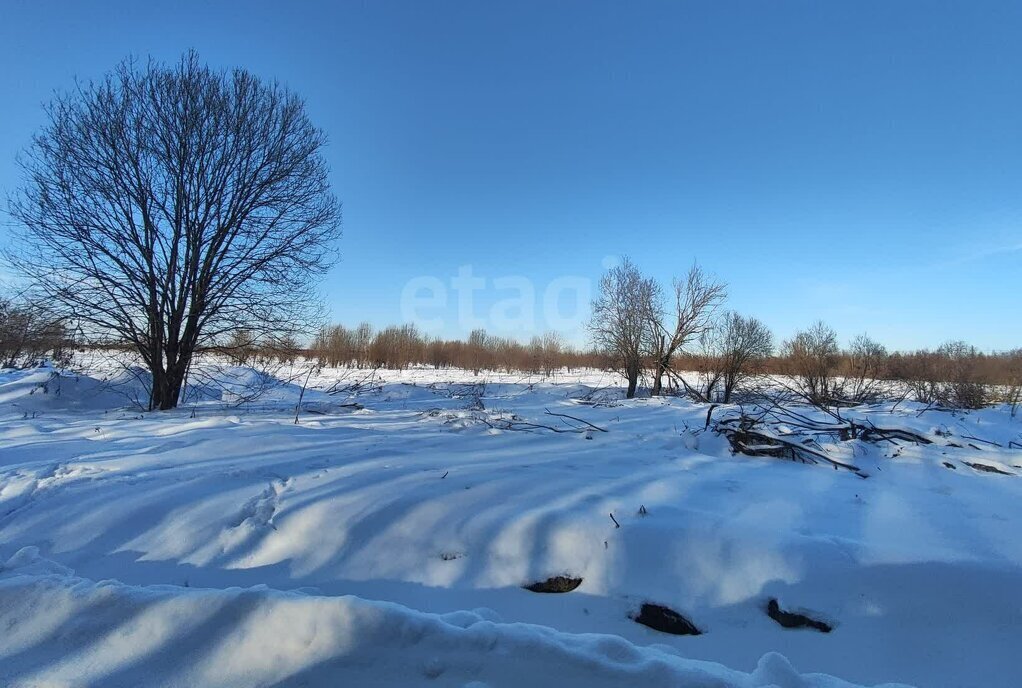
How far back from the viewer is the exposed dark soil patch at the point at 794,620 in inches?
65.7

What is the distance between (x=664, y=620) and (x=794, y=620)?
0.49 metres

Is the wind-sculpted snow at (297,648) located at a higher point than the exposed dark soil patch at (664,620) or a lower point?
higher

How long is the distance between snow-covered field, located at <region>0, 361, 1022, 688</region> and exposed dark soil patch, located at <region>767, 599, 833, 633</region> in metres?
0.03

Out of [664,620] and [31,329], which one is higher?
[31,329]

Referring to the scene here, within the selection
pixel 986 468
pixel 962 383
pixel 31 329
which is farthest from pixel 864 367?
pixel 31 329

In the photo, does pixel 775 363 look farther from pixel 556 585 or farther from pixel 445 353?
pixel 445 353

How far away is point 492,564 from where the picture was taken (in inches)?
81.4

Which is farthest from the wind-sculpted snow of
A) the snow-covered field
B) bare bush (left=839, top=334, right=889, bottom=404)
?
bare bush (left=839, top=334, right=889, bottom=404)

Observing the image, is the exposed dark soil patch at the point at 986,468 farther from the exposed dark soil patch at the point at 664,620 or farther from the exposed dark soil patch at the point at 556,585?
the exposed dark soil patch at the point at 556,585

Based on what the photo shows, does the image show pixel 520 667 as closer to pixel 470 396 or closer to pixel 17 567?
pixel 17 567

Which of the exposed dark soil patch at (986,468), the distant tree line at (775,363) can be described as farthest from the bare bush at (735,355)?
the exposed dark soil patch at (986,468)

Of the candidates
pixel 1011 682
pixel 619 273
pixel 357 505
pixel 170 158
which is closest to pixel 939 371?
pixel 619 273

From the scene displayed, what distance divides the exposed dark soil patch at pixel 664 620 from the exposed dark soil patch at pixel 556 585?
29 centimetres

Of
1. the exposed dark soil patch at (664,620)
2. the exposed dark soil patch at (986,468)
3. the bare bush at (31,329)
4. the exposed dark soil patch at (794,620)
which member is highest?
the bare bush at (31,329)
